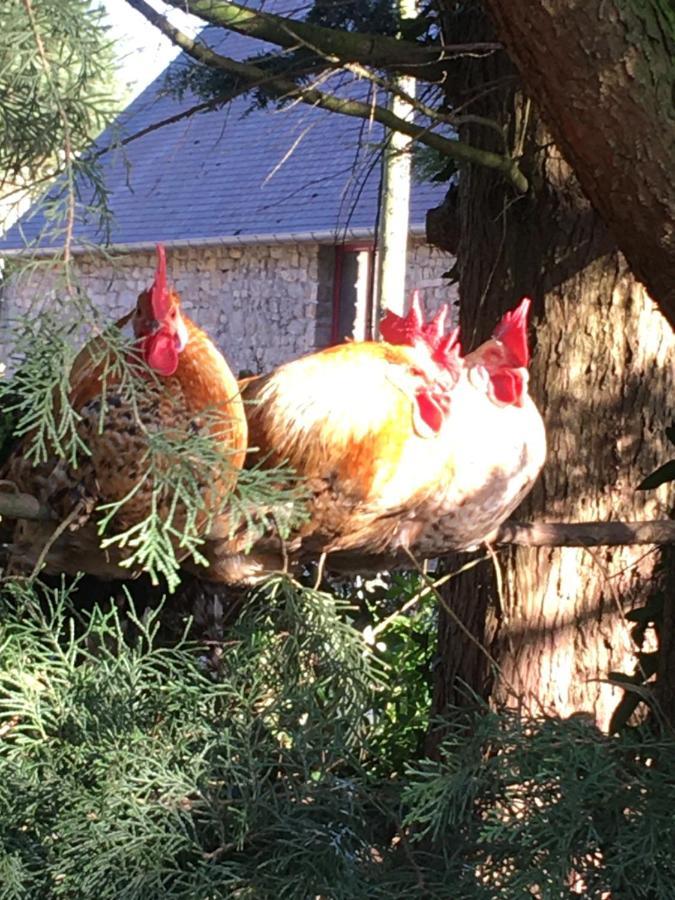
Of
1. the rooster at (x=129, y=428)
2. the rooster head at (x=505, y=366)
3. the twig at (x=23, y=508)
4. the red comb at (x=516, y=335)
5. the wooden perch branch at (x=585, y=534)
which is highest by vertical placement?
the red comb at (x=516, y=335)

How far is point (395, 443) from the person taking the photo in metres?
1.52

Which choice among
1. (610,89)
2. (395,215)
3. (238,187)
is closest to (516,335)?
(610,89)

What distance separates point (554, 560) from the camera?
6.92 ft

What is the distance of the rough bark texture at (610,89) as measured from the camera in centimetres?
133

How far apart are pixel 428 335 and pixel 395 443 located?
Result: 0.69 ft

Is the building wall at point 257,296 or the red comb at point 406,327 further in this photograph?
the building wall at point 257,296

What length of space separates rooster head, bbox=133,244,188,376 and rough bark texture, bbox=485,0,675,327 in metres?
0.48

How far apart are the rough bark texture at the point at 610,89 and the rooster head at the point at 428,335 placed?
0.89 feet

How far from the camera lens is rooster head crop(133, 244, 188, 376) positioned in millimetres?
1432

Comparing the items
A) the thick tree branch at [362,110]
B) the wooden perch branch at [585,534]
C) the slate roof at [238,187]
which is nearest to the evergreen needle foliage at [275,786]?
the wooden perch branch at [585,534]

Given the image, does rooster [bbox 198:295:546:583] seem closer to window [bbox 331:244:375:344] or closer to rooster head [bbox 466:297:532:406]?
rooster head [bbox 466:297:532:406]

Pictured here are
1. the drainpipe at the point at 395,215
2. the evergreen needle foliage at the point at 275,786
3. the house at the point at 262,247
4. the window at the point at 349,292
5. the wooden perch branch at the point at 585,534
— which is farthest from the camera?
the window at the point at 349,292

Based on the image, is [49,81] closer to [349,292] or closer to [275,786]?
[275,786]

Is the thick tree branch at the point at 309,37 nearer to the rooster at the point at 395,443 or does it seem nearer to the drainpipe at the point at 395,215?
the drainpipe at the point at 395,215
